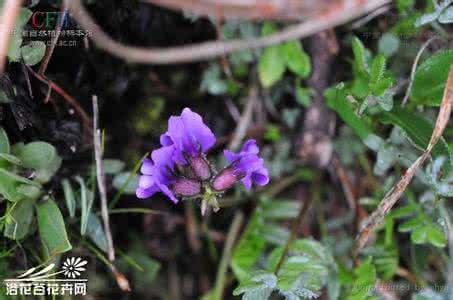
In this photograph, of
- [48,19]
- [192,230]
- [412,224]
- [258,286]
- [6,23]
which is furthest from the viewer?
[192,230]

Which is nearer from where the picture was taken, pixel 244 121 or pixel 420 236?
pixel 420 236

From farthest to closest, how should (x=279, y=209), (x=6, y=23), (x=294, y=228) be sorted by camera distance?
(x=279, y=209), (x=294, y=228), (x=6, y=23)

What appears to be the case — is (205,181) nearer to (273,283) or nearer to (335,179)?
(273,283)

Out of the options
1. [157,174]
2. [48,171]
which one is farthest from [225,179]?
[48,171]

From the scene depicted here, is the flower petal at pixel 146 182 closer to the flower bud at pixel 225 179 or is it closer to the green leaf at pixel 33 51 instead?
the flower bud at pixel 225 179

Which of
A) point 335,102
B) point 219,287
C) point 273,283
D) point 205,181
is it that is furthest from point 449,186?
point 219,287

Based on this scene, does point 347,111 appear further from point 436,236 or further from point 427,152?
point 436,236

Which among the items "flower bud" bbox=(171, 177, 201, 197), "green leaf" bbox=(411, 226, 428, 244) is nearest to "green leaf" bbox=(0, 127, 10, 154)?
"flower bud" bbox=(171, 177, 201, 197)
